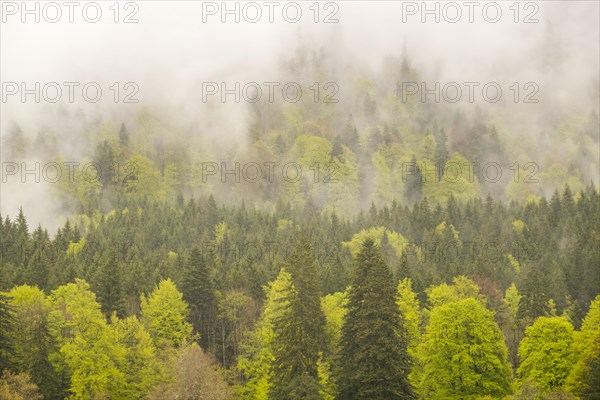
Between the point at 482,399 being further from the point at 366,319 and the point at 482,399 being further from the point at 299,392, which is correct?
the point at 299,392

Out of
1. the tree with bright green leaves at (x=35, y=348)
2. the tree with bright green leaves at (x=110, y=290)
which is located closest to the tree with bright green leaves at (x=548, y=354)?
the tree with bright green leaves at (x=35, y=348)

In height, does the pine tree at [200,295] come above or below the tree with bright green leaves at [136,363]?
above

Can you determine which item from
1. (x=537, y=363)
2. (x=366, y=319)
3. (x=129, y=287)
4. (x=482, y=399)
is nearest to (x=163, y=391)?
(x=366, y=319)

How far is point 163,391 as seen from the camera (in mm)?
57188

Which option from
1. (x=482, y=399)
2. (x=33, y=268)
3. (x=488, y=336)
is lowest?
(x=482, y=399)

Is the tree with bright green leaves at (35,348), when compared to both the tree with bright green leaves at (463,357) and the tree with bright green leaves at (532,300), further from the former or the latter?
the tree with bright green leaves at (532,300)

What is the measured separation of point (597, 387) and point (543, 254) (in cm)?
8230

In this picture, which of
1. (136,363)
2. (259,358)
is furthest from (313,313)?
(136,363)

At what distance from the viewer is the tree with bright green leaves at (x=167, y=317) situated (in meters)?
81.7

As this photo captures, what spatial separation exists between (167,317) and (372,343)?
36374 millimetres

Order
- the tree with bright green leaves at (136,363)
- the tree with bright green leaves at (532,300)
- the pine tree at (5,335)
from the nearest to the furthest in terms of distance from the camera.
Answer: the pine tree at (5,335) → the tree with bright green leaves at (136,363) → the tree with bright green leaves at (532,300)

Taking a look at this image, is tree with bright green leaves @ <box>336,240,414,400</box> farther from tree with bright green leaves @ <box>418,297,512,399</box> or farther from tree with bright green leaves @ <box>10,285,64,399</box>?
tree with bright green leaves @ <box>10,285,64,399</box>

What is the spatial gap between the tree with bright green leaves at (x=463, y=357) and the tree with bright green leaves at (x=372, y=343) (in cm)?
734

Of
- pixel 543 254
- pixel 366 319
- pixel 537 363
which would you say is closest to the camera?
pixel 366 319
